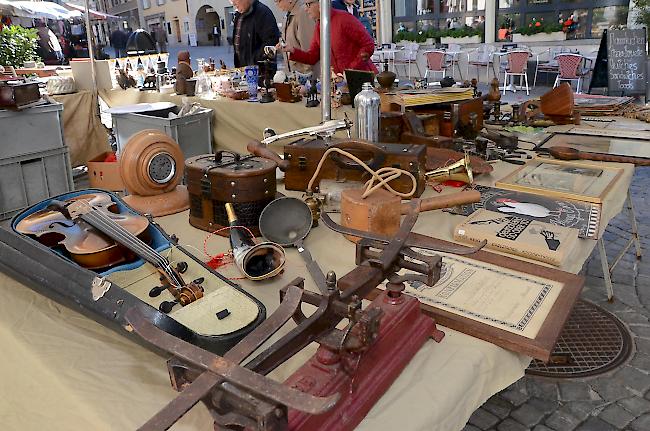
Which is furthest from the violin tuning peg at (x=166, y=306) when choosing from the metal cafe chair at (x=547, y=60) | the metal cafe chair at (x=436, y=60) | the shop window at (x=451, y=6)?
the shop window at (x=451, y=6)

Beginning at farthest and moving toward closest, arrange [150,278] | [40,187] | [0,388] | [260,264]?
[40,187] < [260,264] < [150,278] < [0,388]

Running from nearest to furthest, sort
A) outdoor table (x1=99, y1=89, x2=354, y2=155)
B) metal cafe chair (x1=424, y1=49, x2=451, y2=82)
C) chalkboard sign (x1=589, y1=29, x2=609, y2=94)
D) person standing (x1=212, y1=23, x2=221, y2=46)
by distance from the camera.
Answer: outdoor table (x1=99, y1=89, x2=354, y2=155) → chalkboard sign (x1=589, y1=29, x2=609, y2=94) → metal cafe chair (x1=424, y1=49, x2=451, y2=82) → person standing (x1=212, y1=23, x2=221, y2=46)

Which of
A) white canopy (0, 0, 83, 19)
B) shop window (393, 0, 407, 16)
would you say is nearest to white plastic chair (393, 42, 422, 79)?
shop window (393, 0, 407, 16)

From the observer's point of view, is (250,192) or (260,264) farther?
(250,192)

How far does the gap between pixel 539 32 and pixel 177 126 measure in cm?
1169

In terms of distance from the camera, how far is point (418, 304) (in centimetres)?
109

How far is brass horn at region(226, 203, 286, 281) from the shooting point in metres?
1.33

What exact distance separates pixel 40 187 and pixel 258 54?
249cm

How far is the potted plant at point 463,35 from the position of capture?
13.7 metres

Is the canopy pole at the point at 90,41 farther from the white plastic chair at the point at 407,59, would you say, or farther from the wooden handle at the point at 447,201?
the white plastic chair at the point at 407,59

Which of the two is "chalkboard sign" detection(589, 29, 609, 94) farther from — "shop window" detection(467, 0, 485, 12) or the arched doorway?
the arched doorway

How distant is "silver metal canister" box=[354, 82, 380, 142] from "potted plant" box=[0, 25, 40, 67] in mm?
5352

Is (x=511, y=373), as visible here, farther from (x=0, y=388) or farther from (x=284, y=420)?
(x=0, y=388)

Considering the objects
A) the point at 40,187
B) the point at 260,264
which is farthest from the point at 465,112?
the point at 40,187
